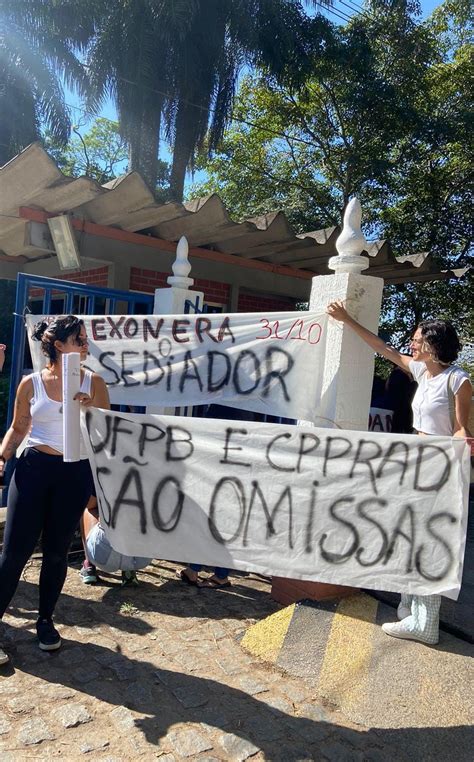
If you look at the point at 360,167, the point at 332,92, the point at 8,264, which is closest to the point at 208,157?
the point at 332,92

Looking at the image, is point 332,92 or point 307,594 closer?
point 307,594

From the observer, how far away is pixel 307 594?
11.9ft

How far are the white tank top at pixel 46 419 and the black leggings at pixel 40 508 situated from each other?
0.21 feet

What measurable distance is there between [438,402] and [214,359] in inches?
62.4

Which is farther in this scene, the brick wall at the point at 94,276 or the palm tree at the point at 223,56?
the palm tree at the point at 223,56

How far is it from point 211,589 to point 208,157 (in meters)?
14.4

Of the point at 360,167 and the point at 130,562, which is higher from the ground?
the point at 360,167

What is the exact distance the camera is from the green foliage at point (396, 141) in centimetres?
1195

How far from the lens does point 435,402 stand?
312 centimetres

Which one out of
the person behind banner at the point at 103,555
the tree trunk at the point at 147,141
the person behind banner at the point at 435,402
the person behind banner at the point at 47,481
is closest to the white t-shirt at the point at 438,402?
the person behind banner at the point at 435,402

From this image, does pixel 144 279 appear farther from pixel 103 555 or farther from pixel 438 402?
pixel 438 402

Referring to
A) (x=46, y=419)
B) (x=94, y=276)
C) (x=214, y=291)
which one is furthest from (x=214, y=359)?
(x=214, y=291)

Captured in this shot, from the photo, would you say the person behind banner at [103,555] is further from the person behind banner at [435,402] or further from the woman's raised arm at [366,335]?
the woman's raised arm at [366,335]

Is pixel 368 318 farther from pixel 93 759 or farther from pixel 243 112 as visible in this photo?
pixel 243 112
